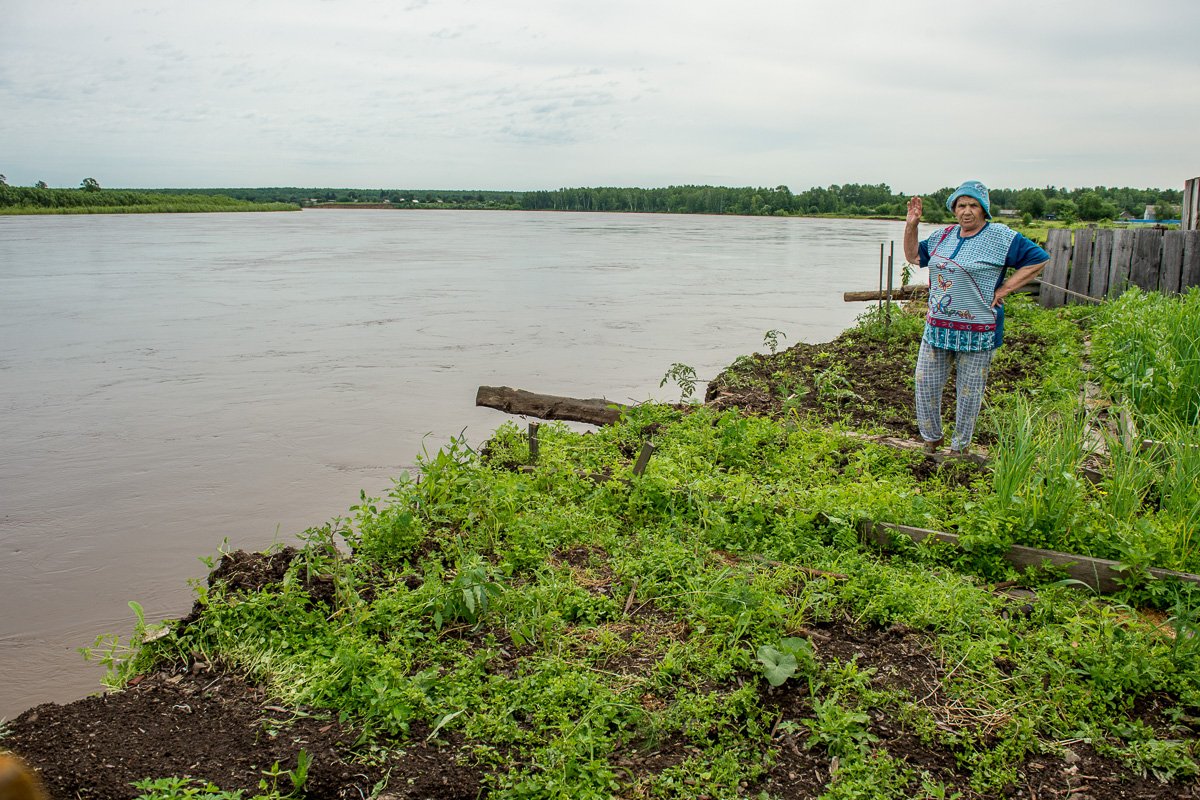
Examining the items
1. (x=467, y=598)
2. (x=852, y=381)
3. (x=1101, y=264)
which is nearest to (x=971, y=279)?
(x=852, y=381)

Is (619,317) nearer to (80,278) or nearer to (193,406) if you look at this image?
(193,406)

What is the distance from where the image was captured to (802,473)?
6.11 m

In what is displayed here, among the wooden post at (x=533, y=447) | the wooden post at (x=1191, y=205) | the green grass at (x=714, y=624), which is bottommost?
the green grass at (x=714, y=624)

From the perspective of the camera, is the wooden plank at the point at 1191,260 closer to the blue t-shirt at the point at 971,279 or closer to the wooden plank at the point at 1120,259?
the wooden plank at the point at 1120,259

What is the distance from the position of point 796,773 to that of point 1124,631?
73.7 inches

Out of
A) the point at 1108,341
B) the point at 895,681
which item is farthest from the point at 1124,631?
the point at 1108,341

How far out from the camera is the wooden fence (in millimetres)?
12320

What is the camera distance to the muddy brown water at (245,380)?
599 centimetres

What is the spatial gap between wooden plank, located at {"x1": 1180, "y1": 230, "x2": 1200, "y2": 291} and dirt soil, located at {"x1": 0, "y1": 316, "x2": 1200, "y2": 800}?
11.1 m

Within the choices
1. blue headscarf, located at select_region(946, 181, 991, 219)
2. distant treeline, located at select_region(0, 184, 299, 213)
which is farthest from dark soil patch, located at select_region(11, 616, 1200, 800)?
distant treeline, located at select_region(0, 184, 299, 213)

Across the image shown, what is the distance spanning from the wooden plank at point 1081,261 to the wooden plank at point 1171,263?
1.26m

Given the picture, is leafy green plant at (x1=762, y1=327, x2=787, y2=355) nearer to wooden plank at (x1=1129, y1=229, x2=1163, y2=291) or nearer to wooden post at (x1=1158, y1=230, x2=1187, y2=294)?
wooden plank at (x1=1129, y1=229, x2=1163, y2=291)

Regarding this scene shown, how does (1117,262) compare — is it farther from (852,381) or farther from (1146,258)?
(852,381)

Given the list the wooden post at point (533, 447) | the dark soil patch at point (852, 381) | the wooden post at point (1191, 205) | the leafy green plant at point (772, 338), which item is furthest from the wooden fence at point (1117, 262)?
the wooden post at point (533, 447)
